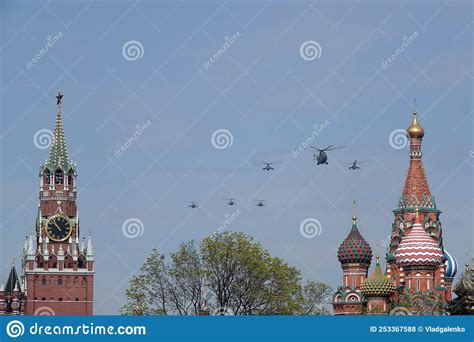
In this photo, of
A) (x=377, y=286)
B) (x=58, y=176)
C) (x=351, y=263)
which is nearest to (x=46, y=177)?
(x=58, y=176)

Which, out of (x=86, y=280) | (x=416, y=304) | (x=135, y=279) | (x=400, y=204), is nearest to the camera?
(x=135, y=279)

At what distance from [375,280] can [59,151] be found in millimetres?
38791

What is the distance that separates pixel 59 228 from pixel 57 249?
204 centimetres

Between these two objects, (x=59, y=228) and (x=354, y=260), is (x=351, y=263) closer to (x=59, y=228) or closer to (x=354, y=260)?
(x=354, y=260)

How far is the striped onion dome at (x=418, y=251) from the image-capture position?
108500 mm

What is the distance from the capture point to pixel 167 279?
8138 cm

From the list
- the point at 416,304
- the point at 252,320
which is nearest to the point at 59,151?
the point at 416,304

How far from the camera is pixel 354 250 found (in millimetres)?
118750

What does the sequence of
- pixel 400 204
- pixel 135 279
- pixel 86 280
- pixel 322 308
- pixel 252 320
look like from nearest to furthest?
pixel 252 320, pixel 135 279, pixel 322 308, pixel 400 204, pixel 86 280

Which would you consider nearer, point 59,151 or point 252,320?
point 252,320

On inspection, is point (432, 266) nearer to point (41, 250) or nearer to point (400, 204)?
point (400, 204)

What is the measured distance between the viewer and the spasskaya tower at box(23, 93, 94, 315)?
135788 millimetres

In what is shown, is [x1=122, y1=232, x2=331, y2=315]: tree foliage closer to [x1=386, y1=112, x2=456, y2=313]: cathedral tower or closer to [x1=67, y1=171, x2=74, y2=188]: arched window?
[x1=386, y1=112, x2=456, y2=313]: cathedral tower

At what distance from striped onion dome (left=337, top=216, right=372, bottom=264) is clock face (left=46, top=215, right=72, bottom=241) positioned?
30.8m
